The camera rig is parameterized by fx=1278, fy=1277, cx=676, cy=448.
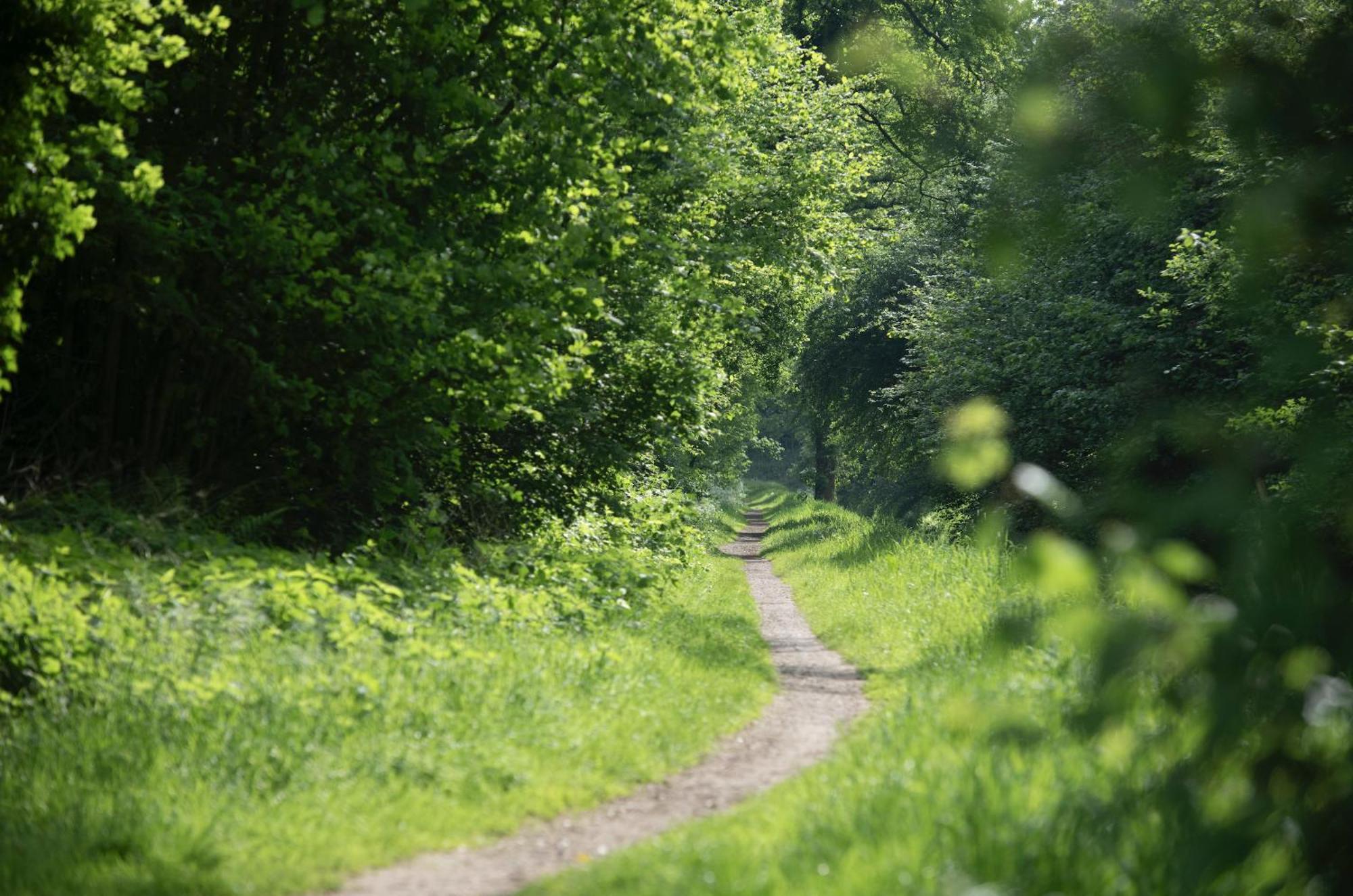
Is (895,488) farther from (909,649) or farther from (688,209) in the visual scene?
(909,649)

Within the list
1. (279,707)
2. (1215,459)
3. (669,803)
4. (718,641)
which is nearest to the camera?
(1215,459)

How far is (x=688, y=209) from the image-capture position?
17.4 metres

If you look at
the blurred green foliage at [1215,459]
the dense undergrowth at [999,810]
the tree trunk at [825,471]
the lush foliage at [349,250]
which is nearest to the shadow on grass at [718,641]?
the lush foliage at [349,250]

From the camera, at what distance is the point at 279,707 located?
782cm

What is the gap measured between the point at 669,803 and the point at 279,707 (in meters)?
2.47

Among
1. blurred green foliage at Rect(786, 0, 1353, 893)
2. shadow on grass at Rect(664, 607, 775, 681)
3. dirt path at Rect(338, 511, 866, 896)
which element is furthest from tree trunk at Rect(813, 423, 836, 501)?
blurred green foliage at Rect(786, 0, 1353, 893)

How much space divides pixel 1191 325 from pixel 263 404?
1406 cm

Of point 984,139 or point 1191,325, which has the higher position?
point 984,139

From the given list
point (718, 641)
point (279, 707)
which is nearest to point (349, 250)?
point (718, 641)

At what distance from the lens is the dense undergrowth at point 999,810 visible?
4043 millimetres

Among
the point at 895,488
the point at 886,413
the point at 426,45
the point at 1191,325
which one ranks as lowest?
the point at 895,488

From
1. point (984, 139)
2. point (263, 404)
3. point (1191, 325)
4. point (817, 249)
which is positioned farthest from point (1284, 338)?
point (984, 139)

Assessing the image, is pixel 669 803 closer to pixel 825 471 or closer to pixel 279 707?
pixel 279 707

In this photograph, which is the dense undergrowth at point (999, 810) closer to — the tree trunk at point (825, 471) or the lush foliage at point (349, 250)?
the lush foliage at point (349, 250)
